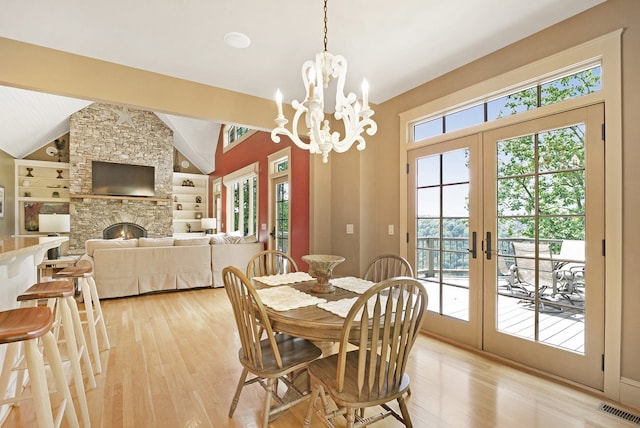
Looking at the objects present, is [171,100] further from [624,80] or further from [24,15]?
[624,80]

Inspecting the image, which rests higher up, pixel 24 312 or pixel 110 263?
pixel 24 312

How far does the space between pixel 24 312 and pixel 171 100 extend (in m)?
2.43

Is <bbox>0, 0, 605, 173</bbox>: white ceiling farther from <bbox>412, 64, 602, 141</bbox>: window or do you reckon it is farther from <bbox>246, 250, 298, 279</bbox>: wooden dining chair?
<bbox>246, 250, 298, 279</bbox>: wooden dining chair

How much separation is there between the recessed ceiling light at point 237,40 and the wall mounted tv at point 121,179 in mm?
7599

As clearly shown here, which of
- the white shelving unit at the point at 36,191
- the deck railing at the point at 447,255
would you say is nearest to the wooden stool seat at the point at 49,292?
the deck railing at the point at 447,255

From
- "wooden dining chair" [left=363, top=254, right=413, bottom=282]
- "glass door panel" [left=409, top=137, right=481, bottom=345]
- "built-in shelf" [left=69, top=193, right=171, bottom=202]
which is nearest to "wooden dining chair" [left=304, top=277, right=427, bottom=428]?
"wooden dining chair" [left=363, top=254, right=413, bottom=282]

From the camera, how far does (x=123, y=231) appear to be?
8656mm

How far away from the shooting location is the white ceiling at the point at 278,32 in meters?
2.14

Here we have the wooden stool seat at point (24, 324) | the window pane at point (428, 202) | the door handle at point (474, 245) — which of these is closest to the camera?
the wooden stool seat at point (24, 324)

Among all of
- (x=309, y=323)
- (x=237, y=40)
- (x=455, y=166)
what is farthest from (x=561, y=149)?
(x=237, y=40)

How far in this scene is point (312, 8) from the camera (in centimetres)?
214

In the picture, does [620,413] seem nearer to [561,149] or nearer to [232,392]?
[561,149]

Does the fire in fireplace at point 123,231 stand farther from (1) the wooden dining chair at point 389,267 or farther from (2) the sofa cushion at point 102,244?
(1) the wooden dining chair at point 389,267

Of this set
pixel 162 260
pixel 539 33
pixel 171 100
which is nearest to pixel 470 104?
pixel 539 33
